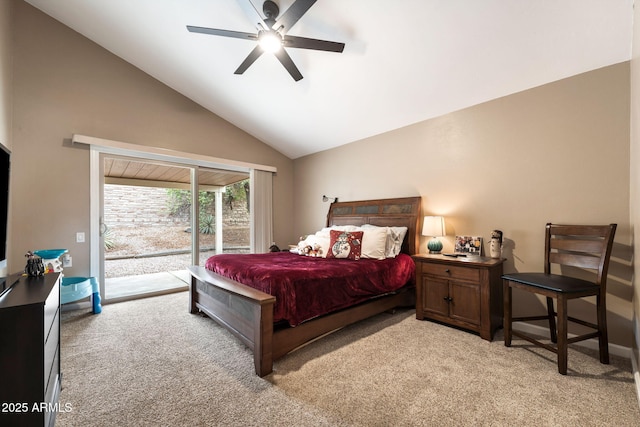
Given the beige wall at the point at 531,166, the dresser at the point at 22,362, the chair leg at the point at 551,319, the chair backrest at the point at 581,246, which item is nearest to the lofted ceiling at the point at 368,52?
the beige wall at the point at 531,166

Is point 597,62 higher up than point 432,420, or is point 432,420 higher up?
point 597,62

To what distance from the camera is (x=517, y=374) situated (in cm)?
195

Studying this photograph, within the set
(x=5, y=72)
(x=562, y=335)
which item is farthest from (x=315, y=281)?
(x=5, y=72)

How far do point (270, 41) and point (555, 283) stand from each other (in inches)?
119

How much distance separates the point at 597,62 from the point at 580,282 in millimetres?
1881

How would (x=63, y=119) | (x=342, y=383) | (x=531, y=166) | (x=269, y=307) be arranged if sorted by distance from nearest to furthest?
(x=342, y=383) < (x=269, y=307) < (x=531, y=166) < (x=63, y=119)

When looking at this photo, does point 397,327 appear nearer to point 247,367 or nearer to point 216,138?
point 247,367

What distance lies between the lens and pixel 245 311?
220cm

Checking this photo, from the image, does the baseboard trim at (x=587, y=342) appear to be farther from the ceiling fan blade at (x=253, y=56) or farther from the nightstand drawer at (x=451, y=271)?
the ceiling fan blade at (x=253, y=56)

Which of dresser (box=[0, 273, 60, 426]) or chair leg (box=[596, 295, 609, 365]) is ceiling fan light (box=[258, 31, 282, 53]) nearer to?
dresser (box=[0, 273, 60, 426])

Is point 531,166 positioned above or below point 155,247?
above

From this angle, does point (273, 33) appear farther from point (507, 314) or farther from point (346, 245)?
point (507, 314)

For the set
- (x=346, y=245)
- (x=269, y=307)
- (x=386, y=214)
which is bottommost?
(x=269, y=307)

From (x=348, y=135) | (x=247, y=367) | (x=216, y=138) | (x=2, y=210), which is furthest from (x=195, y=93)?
(x=247, y=367)
